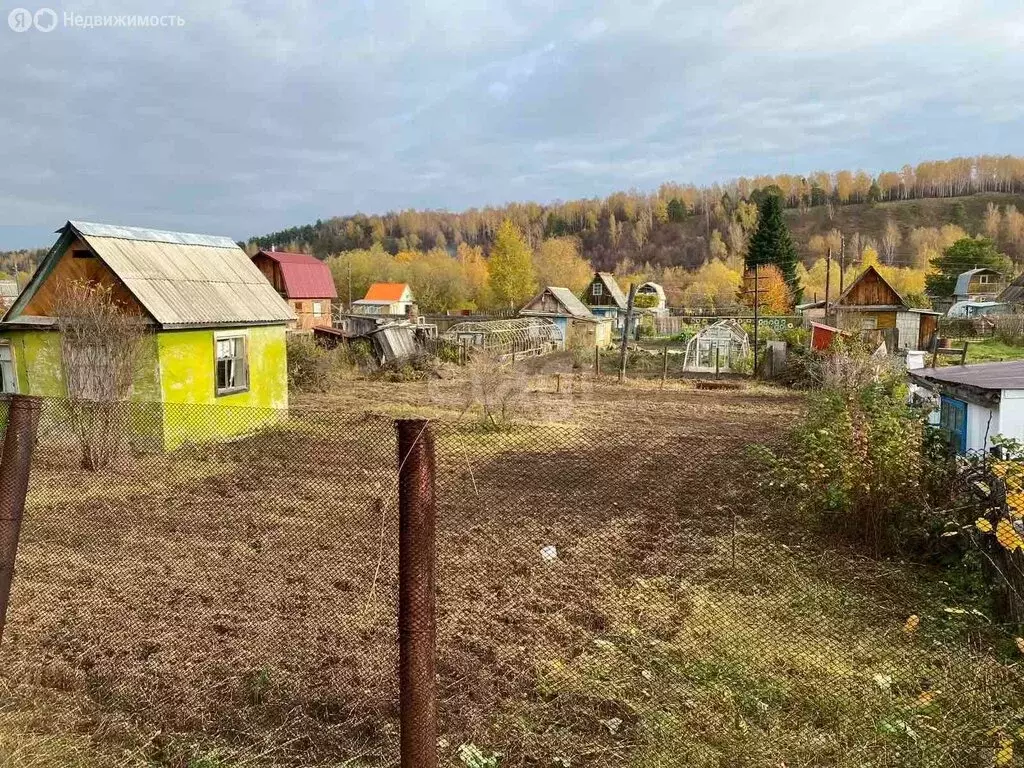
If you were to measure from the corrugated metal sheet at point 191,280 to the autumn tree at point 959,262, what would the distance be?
63.1 m

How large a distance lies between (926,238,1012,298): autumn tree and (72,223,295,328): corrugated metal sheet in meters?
63.1

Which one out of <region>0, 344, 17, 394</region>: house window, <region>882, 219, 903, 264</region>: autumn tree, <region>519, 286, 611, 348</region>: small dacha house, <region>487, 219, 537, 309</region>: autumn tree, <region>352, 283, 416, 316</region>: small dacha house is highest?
<region>882, 219, 903, 264</region>: autumn tree

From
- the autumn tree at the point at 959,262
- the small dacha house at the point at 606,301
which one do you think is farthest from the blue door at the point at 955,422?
the autumn tree at the point at 959,262

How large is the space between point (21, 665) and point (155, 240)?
11483mm

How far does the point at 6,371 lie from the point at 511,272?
53.9 metres

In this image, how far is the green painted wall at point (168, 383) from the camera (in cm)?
1232

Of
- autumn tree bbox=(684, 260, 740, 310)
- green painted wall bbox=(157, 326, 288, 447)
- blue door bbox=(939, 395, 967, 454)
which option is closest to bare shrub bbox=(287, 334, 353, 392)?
green painted wall bbox=(157, 326, 288, 447)

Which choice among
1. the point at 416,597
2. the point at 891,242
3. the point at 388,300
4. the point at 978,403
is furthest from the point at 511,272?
the point at 891,242

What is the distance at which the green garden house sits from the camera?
12.4 m

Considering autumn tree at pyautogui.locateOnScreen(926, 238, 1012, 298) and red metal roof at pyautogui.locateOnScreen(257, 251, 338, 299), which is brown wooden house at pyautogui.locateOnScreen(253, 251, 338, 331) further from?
autumn tree at pyautogui.locateOnScreen(926, 238, 1012, 298)

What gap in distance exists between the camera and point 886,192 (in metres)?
135

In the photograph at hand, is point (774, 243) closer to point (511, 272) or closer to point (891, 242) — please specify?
point (511, 272)

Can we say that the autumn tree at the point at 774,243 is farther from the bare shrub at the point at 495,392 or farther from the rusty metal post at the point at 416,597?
the rusty metal post at the point at 416,597

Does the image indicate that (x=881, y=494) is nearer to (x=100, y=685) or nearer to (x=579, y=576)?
(x=579, y=576)
